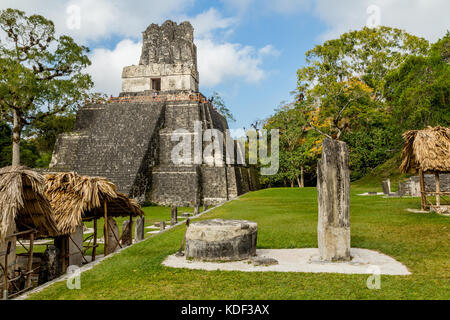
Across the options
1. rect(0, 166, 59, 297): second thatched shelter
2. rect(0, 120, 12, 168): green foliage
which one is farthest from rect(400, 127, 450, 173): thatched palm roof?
rect(0, 120, 12, 168): green foliage

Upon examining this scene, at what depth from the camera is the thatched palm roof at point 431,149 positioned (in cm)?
891

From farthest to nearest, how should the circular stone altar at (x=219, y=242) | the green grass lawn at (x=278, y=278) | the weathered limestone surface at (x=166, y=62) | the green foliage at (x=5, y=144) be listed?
the green foliage at (x=5, y=144) < the weathered limestone surface at (x=166, y=62) < the circular stone altar at (x=219, y=242) < the green grass lawn at (x=278, y=278)

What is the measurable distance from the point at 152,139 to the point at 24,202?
14656 millimetres

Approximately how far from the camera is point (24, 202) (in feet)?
17.0

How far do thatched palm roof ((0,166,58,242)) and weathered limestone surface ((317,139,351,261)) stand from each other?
400cm

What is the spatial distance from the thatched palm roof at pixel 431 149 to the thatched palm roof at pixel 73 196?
7.30 meters

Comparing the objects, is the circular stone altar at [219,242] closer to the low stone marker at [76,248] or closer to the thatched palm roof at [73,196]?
the thatched palm roof at [73,196]

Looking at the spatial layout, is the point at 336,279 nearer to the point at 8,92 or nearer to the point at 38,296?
the point at 38,296

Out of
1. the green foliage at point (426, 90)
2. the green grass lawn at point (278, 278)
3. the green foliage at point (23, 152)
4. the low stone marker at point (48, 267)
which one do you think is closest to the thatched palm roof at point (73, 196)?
the low stone marker at point (48, 267)

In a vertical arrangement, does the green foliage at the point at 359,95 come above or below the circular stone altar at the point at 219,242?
above

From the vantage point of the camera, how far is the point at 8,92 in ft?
64.1
